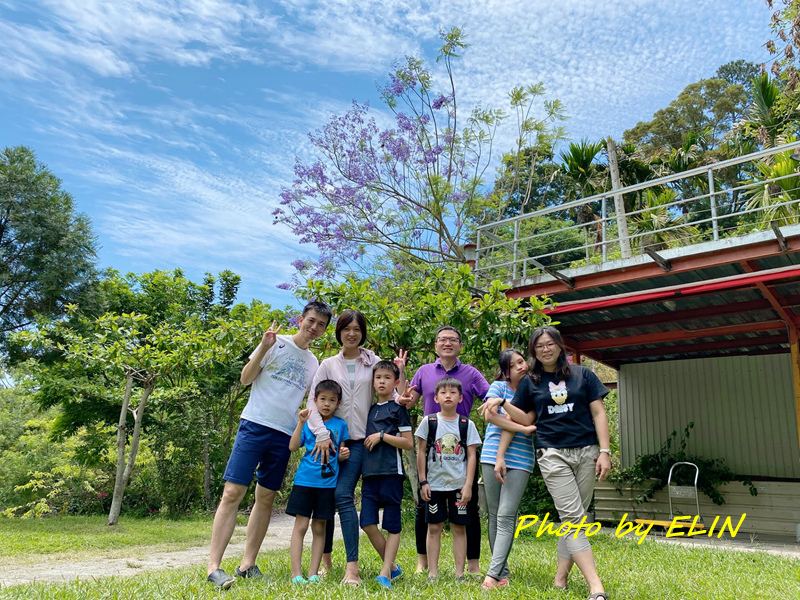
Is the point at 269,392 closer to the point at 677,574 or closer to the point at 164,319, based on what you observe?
the point at 677,574

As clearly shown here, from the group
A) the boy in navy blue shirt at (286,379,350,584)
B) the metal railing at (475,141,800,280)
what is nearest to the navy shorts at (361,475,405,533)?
the boy in navy blue shirt at (286,379,350,584)

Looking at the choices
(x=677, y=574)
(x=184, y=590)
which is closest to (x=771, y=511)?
(x=677, y=574)

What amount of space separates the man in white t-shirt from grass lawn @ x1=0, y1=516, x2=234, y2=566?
13.6ft

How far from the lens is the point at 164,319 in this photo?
582 inches

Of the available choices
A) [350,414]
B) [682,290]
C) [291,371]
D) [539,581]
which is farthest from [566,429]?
[682,290]

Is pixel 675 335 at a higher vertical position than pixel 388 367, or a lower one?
higher

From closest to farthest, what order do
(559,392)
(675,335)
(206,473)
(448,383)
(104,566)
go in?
(559,392), (448,383), (104,566), (675,335), (206,473)

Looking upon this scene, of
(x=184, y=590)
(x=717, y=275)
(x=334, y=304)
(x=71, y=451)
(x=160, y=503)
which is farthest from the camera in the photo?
(x=71, y=451)

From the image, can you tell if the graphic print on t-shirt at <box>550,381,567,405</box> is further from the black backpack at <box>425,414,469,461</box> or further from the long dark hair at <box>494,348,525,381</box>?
the black backpack at <box>425,414,469,461</box>

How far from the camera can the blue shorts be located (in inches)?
140

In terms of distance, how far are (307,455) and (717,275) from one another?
21.7 ft

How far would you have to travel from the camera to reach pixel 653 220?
14.3 meters

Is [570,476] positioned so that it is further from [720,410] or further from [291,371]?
[720,410]

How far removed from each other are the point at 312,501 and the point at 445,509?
0.81m
